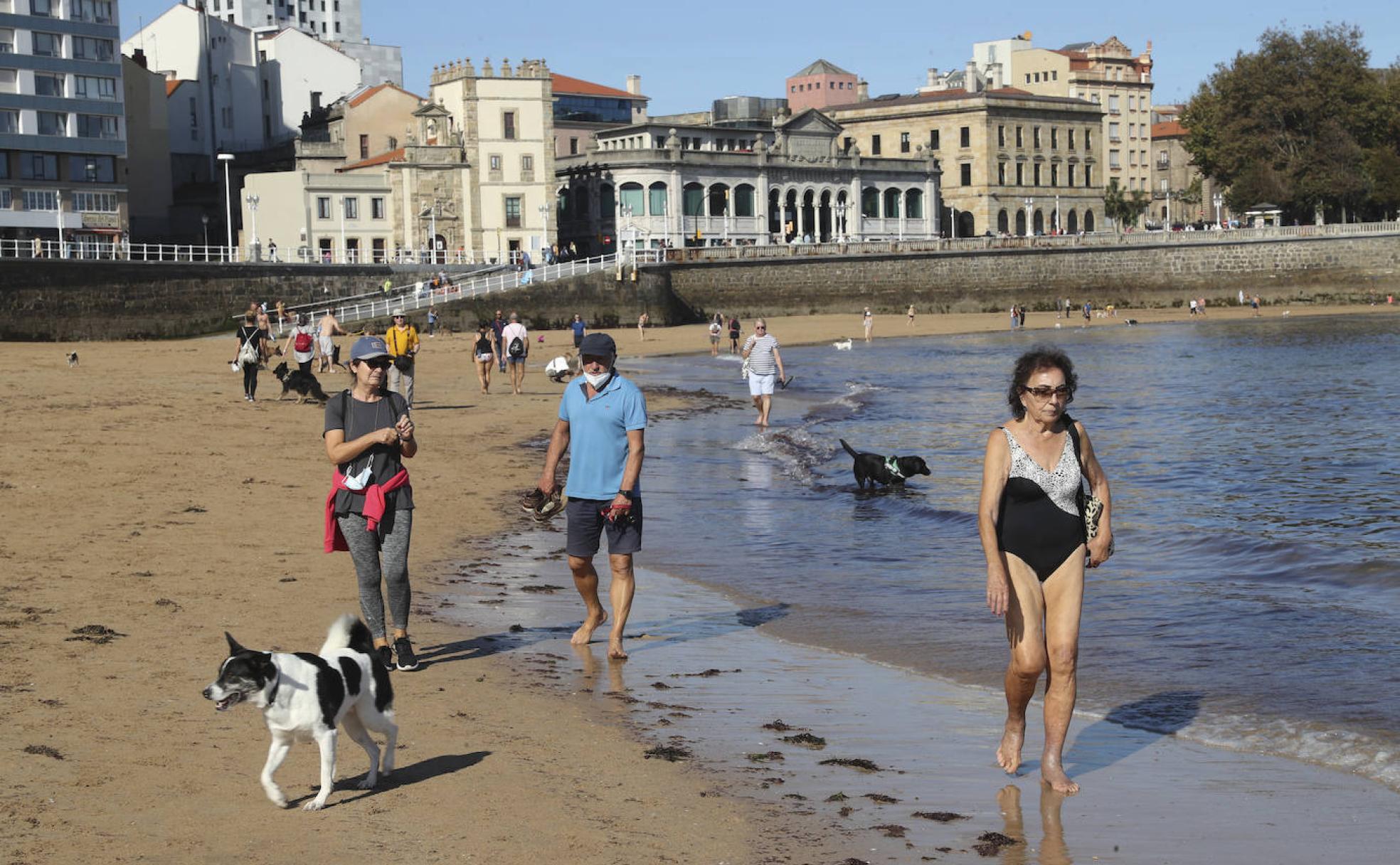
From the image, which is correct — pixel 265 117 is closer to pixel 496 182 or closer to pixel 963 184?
pixel 496 182

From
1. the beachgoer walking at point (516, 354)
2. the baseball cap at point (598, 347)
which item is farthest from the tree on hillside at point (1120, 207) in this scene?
the baseball cap at point (598, 347)

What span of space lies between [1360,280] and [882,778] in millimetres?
85063

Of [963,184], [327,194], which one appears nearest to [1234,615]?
[327,194]

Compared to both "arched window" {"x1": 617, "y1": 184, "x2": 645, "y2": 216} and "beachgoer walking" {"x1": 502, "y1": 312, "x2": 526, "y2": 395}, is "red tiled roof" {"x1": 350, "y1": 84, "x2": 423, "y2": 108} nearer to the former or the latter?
"arched window" {"x1": 617, "y1": 184, "x2": 645, "y2": 216}

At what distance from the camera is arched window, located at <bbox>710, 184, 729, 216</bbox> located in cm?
8206

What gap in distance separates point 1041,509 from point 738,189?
78.3 metres

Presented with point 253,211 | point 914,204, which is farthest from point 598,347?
point 914,204

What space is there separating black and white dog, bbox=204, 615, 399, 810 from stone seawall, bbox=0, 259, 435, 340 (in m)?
48.4

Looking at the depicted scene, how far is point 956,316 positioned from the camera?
77.4m

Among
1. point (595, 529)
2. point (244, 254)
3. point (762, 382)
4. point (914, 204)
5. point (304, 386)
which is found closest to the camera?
point (595, 529)

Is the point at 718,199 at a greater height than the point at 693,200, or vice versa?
the point at 718,199

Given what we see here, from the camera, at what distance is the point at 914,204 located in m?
91.8

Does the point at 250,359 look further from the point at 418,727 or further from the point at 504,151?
the point at 504,151

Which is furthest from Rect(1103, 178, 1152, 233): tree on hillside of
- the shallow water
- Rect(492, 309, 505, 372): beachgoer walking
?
Rect(492, 309, 505, 372): beachgoer walking
